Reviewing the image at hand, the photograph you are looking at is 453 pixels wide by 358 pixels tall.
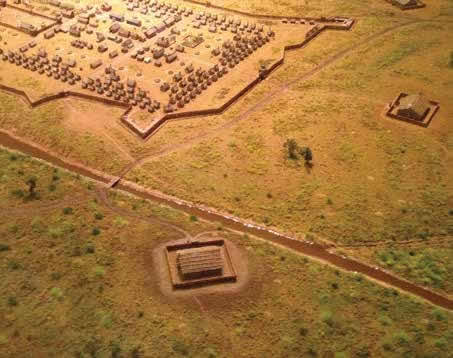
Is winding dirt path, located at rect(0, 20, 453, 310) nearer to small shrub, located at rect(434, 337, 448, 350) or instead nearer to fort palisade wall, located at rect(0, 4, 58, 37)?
small shrub, located at rect(434, 337, 448, 350)

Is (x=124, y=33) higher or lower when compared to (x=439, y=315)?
higher

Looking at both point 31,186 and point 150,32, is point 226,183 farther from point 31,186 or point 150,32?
point 150,32

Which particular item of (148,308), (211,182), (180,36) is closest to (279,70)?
(180,36)

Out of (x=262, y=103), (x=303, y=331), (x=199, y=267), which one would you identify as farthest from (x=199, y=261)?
(x=262, y=103)

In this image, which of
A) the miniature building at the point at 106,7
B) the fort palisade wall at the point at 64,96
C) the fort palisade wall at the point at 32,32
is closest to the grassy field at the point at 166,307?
the fort palisade wall at the point at 64,96

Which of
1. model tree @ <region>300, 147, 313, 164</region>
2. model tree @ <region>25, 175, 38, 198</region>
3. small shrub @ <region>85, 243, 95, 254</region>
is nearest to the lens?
small shrub @ <region>85, 243, 95, 254</region>

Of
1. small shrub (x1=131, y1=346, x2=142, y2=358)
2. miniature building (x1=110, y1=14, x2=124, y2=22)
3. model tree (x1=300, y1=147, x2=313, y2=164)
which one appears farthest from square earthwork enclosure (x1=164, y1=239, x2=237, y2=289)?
miniature building (x1=110, y1=14, x2=124, y2=22)
